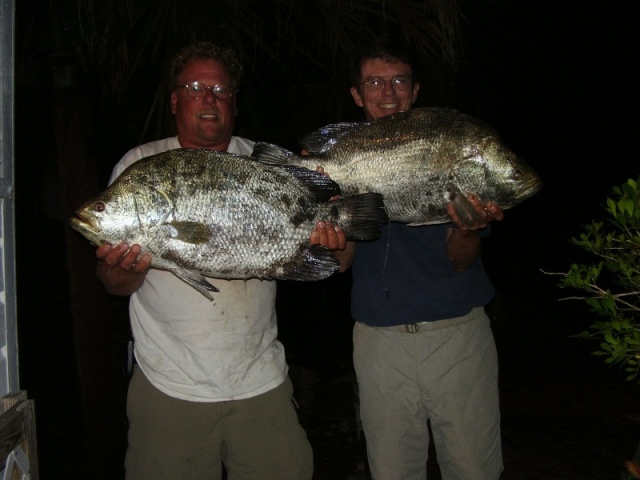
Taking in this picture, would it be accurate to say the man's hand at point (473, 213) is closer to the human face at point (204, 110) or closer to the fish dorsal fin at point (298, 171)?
the fish dorsal fin at point (298, 171)

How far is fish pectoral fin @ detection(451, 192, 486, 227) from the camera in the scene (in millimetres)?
2898

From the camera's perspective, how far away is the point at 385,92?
3227 mm

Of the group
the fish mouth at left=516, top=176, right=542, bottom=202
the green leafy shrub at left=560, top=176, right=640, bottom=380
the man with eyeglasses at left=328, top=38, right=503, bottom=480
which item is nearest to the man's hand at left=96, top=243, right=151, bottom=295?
the man with eyeglasses at left=328, top=38, right=503, bottom=480

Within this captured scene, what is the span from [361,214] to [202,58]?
3.87 ft

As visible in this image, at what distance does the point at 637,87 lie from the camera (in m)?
11.8

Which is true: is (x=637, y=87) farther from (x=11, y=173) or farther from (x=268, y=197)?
(x=11, y=173)

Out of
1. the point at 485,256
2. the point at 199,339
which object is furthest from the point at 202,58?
the point at 485,256

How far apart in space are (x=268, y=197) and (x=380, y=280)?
32.7 inches

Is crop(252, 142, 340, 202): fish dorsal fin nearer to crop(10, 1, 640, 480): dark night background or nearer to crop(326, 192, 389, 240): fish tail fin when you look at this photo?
crop(326, 192, 389, 240): fish tail fin

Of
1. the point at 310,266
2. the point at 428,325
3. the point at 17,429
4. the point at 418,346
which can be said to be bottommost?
the point at 17,429

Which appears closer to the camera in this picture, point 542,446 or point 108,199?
point 108,199

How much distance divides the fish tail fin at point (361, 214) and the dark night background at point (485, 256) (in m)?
2.14

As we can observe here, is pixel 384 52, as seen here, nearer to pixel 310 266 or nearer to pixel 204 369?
pixel 310 266

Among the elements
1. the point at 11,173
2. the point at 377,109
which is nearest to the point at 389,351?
the point at 377,109
